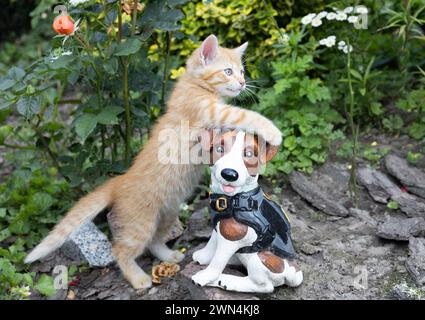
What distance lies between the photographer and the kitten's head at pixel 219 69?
3.32 metres

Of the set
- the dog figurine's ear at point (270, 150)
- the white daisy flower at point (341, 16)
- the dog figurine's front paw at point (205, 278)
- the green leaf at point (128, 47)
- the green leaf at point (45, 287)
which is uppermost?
the green leaf at point (128, 47)

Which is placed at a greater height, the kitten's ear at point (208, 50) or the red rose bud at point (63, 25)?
the red rose bud at point (63, 25)

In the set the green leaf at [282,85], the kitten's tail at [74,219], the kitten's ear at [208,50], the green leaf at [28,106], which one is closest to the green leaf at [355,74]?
the green leaf at [282,85]

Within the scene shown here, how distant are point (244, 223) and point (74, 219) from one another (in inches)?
44.5

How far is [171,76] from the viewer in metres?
4.61

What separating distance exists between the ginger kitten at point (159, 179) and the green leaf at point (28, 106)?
640mm

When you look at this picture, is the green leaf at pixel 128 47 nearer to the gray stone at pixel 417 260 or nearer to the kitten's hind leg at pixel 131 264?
the kitten's hind leg at pixel 131 264

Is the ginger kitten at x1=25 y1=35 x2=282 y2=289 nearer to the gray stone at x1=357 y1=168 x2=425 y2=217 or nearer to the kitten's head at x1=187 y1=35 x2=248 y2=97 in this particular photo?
the kitten's head at x1=187 y1=35 x2=248 y2=97

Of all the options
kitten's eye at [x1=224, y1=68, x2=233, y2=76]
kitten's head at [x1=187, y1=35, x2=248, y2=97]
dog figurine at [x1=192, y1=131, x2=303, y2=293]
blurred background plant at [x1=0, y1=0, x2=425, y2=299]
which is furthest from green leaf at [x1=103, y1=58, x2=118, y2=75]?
dog figurine at [x1=192, y1=131, x2=303, y2=293]

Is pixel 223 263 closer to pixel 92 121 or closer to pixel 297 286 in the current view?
pixel 297 286

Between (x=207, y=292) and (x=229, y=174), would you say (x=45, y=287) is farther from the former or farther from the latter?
(x=229, y=174)

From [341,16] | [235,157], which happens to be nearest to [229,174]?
[235,157]

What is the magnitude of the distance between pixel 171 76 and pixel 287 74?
0.96 metres

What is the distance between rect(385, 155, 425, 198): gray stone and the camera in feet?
12.6
